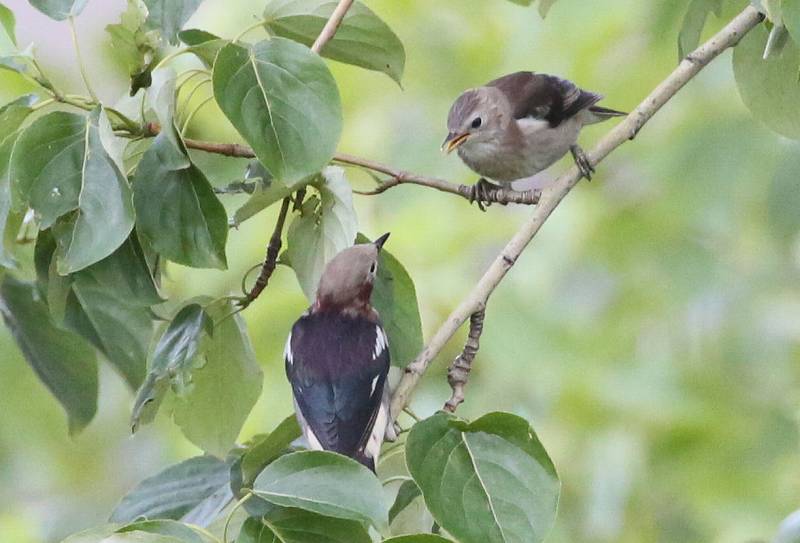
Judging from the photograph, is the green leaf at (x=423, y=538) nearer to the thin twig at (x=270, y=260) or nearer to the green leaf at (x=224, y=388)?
the thin twig at (x=270, y=260)

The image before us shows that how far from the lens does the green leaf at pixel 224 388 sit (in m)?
2.52

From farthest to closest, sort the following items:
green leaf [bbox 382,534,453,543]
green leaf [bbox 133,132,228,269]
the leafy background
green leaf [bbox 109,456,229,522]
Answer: the leafy background, green leaf [bbox 109,456,229,522], green leaf [bbox 133,132,228,269], green leaf [bbox 382,534,453,543]

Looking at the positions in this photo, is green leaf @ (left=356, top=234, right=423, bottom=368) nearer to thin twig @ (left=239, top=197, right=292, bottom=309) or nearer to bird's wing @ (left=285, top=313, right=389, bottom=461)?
bird's wing @ (left=285, top=313, right=389, bottom=461)

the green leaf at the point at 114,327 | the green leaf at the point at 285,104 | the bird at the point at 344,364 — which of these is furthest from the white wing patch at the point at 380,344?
the green leaf at the point at 285,104

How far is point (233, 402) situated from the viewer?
99.6 inches

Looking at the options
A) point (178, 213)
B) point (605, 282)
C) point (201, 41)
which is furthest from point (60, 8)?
point (605, 282)

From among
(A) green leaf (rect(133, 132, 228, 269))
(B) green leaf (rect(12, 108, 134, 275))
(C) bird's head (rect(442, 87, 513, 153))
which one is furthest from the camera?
(C) bird's head (rect(442, 87, 513, 153))

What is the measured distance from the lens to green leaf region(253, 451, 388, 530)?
Answer: 177cm

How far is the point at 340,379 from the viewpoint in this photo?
2.67 meters

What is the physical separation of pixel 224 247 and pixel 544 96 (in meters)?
1.84

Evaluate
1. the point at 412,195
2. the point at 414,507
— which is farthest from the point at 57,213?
the point at 412,195

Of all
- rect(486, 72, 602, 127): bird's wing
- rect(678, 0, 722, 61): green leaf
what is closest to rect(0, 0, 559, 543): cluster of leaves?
rect(678, 0, 722, 61): green leaf

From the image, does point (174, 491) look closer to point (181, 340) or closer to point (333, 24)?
point (181, 340)

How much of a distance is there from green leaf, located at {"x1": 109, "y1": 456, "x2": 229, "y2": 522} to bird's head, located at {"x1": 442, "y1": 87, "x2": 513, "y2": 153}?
1.48m
